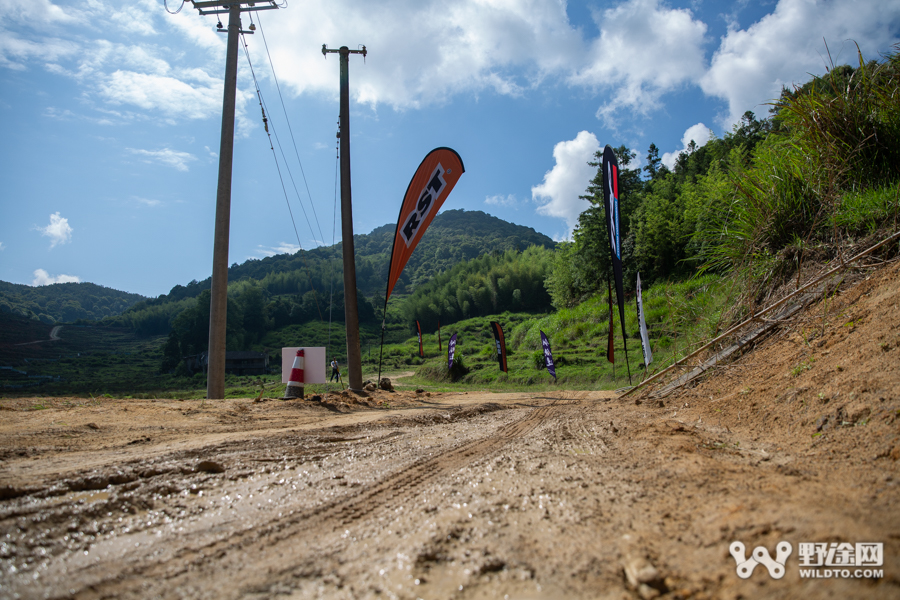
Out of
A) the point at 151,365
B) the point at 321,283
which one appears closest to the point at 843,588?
the point at 151,365

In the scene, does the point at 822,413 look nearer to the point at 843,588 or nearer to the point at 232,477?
the point at 843,588

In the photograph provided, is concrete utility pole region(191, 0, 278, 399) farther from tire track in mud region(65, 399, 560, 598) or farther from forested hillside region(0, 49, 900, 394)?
tire track in mud region(65, 399, 560, 598)

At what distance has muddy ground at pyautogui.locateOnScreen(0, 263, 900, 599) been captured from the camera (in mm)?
1519

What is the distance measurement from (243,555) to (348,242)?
1004 centimetres

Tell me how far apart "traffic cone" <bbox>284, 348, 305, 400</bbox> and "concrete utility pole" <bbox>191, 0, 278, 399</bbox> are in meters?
1.36

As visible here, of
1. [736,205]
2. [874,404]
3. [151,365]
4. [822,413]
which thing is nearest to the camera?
[874,404]

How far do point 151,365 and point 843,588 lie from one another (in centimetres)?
4778

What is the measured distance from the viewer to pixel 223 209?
9305 millimetres

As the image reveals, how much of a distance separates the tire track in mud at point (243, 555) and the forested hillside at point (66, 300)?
8455cm

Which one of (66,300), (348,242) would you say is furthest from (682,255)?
(66,300)

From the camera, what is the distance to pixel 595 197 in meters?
40.5

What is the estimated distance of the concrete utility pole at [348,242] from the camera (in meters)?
10.8

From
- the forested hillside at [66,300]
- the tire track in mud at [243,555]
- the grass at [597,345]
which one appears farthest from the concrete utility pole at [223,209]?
the forested hillside at [66,300]

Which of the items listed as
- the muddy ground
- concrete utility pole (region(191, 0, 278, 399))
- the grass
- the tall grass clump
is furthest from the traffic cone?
the tall grass clump
